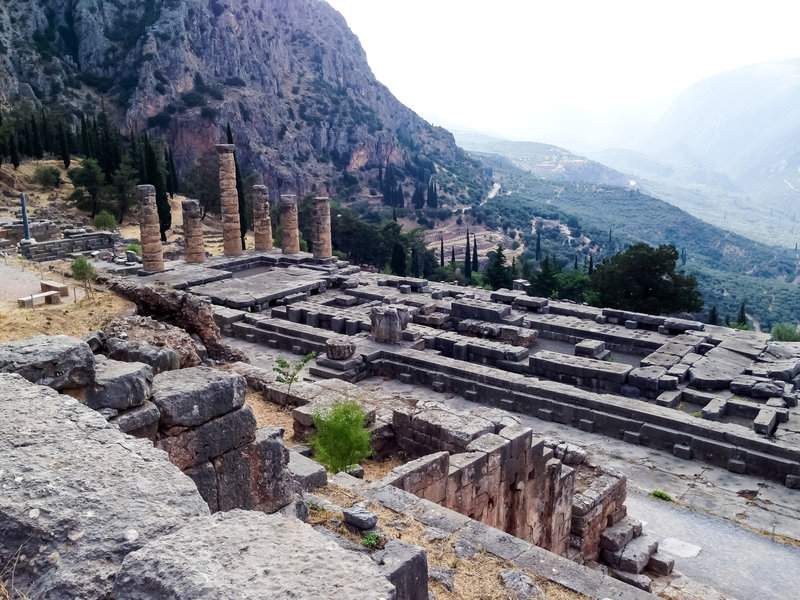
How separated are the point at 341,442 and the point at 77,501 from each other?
6.43m

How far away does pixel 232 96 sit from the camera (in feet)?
291

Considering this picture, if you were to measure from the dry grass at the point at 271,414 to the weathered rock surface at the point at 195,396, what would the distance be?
5346 millimetres

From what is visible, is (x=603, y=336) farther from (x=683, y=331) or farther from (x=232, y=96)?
(x=232, y=96)

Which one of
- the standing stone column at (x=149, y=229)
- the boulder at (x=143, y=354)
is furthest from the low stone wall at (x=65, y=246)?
the boulder at (x=143, y=354)

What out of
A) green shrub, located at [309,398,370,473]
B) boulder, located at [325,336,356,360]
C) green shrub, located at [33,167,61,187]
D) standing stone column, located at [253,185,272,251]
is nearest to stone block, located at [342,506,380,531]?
green shrub, located at [309,398,370,473]

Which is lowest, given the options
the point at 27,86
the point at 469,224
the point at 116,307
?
the point at 469,224

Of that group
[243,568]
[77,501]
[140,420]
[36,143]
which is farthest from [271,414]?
[36,143]

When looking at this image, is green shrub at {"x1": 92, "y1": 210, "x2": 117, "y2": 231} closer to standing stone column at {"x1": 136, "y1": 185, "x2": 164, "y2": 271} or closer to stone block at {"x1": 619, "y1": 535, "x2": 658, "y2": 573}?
standing stone column at {"x1": 136, "y1": 185, "x2": 164, "y2": 271}

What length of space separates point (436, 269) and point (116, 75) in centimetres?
5437

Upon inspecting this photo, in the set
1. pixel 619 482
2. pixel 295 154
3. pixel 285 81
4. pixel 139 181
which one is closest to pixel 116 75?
pixel 295 154

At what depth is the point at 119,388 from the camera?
5793 millimetres

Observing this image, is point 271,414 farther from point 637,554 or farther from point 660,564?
point 660,564

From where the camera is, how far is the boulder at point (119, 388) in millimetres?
5727

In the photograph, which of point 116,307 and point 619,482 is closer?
point 619,482
